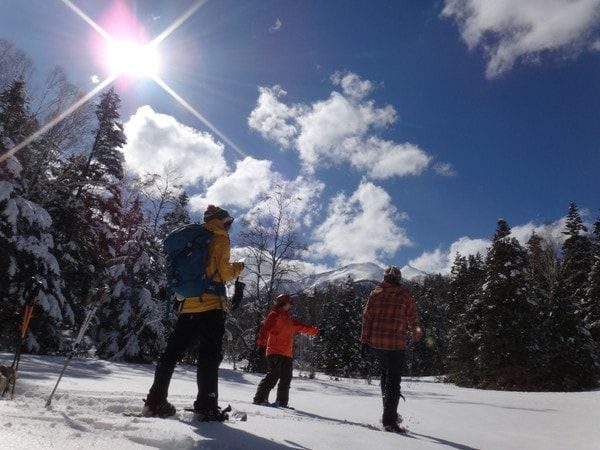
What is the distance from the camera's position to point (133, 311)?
21.0 m

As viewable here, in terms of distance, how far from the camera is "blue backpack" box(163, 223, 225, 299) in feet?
13.7

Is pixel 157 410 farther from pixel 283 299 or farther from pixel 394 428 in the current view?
pixel 283 299

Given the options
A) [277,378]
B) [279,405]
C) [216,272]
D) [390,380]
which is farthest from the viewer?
[277,378]

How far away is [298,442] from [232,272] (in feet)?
5.00

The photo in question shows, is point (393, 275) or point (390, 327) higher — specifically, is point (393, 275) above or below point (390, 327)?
above

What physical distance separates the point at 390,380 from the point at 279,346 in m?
2.15

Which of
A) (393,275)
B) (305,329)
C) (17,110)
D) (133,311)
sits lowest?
(305,329)

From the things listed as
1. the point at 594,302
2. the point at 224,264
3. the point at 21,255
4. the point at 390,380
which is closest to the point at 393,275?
the point at 390,380

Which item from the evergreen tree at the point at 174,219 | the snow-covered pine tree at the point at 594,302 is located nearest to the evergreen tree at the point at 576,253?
the snow-covered pine tree at the point at 594,302

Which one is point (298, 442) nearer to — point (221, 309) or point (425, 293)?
point (221, 309)

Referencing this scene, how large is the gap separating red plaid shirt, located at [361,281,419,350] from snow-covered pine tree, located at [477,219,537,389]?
22336mm

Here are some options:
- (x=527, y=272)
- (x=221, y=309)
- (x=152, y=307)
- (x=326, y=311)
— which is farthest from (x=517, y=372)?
(x=326, y=311)

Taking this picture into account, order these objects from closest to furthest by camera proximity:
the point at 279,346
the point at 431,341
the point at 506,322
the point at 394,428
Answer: the point at 394,428 → the point at 279,346 → the point at 506,322 → the point at 431,341

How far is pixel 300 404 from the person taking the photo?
7.39 m
